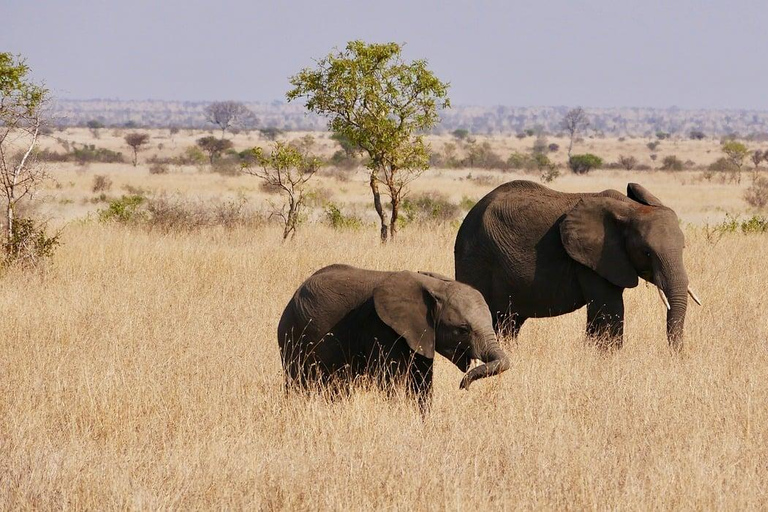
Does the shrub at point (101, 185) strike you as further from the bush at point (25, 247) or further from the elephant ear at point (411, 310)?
the elephant ear at point (411, 310)

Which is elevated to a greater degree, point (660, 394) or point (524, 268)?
point (524, 268)

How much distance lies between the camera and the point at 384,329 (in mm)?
7246

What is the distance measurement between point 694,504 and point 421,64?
499 inches

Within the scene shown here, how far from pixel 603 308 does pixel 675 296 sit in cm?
72

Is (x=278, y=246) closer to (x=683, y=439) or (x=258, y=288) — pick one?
(x=258, y=288)

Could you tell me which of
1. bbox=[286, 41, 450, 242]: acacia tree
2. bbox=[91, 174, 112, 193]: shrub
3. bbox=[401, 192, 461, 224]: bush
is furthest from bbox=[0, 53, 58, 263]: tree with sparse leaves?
bbox=[91, 174, 112, 193]: shrub

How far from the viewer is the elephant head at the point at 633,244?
9.34m

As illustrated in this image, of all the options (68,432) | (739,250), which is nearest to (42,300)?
(68,432)

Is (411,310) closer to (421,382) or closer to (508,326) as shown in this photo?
(421,382)

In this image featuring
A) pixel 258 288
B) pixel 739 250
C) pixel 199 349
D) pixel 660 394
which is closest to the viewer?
pixel 660 394

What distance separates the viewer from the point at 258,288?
12.7 meters

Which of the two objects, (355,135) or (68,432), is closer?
(68,432)

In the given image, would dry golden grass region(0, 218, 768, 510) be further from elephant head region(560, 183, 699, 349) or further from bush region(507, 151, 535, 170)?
bush region(507, 151, 535, 170)

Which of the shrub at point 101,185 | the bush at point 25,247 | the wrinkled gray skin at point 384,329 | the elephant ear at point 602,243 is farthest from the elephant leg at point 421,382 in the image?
the shrub at point 101,185
